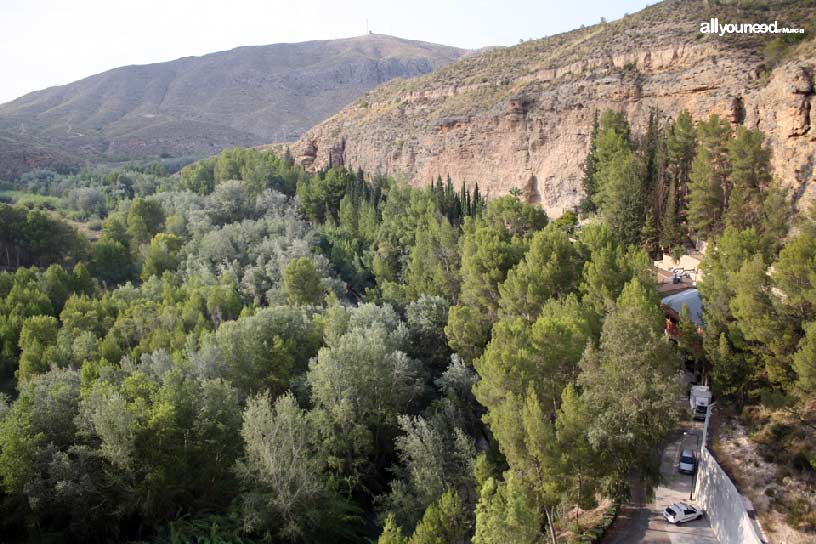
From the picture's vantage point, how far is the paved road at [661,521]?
17.5 meters

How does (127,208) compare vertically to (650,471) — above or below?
above

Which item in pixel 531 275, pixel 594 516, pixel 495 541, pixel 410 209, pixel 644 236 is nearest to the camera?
pixel 495 541

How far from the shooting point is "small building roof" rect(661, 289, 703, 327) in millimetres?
29598

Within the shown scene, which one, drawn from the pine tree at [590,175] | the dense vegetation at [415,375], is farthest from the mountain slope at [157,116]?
the pine tree at [590,175]

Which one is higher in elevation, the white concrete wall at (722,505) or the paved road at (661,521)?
the white concrete wall at (722,505)

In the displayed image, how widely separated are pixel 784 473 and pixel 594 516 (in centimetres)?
571

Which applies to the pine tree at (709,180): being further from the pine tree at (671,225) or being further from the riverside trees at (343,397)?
the riverside trees at (343,397)

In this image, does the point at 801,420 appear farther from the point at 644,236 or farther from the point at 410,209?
the point at 410,209

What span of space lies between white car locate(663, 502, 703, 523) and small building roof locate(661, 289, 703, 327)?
12.5 meters

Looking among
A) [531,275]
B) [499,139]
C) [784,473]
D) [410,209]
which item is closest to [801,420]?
[784,473]

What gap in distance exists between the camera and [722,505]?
57.0 feet

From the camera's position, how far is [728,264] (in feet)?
77.2

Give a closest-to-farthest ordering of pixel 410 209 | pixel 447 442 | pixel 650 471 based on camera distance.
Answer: pixel 650 471 → pixel 447 442 → pixel 410 209

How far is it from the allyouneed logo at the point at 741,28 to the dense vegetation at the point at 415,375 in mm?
10787
